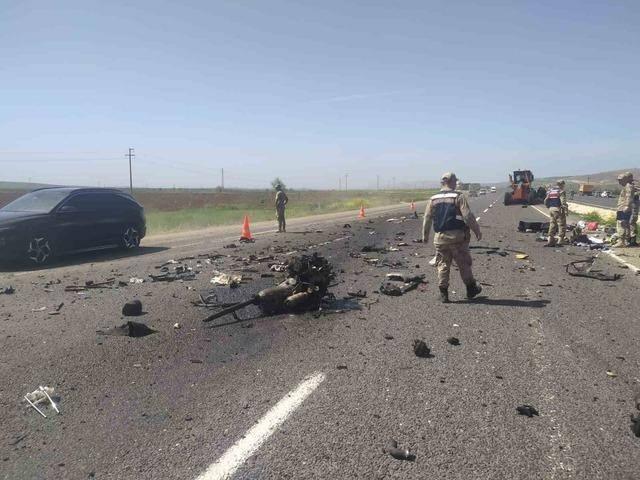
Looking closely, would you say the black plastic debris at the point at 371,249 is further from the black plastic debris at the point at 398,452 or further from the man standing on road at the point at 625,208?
the black plastic debris at the point at 398,452

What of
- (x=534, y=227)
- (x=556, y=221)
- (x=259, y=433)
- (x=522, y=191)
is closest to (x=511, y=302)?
(x=259, y=433)

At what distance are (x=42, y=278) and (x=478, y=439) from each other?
29.1 ft

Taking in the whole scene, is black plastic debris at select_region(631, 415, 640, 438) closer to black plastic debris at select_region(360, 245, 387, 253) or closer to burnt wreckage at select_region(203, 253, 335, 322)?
burnt wreckage at select_region(203, 253, 335, 322)

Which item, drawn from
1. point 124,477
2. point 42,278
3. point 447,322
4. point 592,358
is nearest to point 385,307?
point 447,322

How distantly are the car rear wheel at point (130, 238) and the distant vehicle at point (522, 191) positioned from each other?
31.4 meters

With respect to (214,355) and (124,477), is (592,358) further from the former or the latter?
(124,477)

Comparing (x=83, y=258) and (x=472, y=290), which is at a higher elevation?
(x=472, y=290)

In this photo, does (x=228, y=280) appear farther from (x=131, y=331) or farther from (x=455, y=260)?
(x=455, y=260)

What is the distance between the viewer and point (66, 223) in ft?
38.7

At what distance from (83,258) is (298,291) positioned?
7.99m

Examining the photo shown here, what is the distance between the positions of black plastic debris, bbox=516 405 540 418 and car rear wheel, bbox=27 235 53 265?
10.8 metres

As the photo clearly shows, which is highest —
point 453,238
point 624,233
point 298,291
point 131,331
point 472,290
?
point 453,238

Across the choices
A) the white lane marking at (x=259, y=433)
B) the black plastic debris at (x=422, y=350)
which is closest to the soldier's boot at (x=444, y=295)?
the black plastic debris at (x=422, y=350)

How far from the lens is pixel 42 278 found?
9391 millimetres
